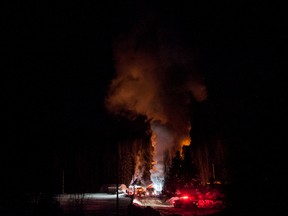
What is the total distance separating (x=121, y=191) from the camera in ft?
174

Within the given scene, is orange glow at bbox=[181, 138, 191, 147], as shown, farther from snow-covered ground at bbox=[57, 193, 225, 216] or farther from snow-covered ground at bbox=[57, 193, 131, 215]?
snow-covered ground at bbox=[57, 193, 131, 215]

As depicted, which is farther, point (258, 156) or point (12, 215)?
point (12, 215)

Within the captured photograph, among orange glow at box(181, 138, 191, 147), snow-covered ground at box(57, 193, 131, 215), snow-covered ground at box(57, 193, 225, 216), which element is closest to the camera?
snow-covered ground at box(57, 193, 131, 215)

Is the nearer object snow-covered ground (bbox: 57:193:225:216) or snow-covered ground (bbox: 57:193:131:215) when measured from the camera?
snow-covered ground (bbox: 57:193:131:215)

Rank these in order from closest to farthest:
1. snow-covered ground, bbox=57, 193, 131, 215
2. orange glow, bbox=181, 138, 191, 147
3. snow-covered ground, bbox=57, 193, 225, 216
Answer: snow-covered ground, bbox=57, 193, 131, 215
snow-covered ground, bbox=57, 193, 225, 216
orange glow, bbox=181, 138, 191, 147

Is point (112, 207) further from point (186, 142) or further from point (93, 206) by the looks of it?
point (186, 142)

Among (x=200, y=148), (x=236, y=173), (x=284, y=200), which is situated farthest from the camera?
(x=200, y=148)

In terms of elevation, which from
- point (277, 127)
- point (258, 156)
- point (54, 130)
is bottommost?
point (258, 156)

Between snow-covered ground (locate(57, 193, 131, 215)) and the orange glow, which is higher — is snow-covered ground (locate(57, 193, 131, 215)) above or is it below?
below

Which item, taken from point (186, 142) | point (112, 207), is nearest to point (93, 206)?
point (112, 207)

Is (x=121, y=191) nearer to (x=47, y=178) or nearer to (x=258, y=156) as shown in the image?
(x=47, y=178)

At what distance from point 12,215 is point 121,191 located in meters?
35.6

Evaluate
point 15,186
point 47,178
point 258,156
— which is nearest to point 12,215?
point 15,186

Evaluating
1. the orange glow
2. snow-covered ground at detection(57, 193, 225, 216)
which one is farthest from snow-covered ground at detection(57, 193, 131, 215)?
the orange glow
